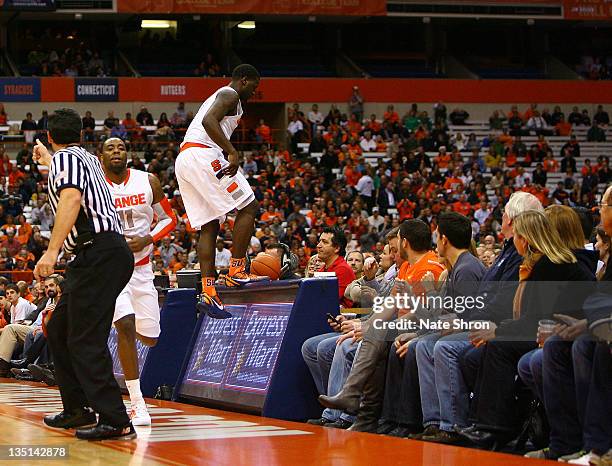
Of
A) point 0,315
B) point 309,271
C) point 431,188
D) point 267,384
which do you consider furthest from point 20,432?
point 431,188

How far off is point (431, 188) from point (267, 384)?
21.3m

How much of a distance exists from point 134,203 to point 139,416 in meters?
1.96

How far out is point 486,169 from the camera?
108 feet

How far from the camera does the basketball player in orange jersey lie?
29.2 ft

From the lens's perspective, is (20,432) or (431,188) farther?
(431,188)

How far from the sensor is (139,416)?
759 cm

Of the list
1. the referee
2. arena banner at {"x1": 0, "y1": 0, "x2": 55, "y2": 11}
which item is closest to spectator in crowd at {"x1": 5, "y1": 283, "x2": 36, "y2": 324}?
the referee

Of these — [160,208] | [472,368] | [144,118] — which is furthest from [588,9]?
[472,368]

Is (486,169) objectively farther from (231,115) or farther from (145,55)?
(231,115)

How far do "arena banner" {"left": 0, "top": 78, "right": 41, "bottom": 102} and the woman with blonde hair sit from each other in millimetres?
28375

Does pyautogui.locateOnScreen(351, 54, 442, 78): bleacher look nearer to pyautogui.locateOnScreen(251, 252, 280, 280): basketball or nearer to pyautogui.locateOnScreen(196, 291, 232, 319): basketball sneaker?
pyautogui.locateOnScreen(251, 252, 280, 280): basketball

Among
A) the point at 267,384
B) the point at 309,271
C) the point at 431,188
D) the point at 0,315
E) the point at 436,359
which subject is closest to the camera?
the point at 436,359

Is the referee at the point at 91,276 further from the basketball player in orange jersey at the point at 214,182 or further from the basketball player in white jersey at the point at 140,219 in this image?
the basketball player in orange jersey at the point at 214,182

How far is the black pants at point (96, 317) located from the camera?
6590 mm
